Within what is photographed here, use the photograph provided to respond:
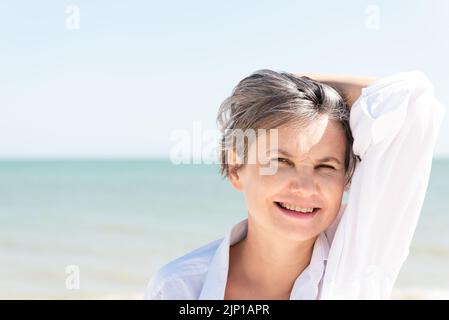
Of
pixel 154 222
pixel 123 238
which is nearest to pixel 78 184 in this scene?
pixel 154 222

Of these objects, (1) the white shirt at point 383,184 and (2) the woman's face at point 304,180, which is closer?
(1) the white shirt at point 383,184

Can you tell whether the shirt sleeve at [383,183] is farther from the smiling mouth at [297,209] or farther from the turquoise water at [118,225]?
the turquoise water at [118,225]

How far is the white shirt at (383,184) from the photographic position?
2.25 meters

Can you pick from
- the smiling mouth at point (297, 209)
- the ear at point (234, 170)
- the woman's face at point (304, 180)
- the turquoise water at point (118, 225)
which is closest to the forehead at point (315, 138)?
the woman's face at point (304, 180)

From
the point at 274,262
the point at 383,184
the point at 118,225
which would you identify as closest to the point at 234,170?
the point at 274,262

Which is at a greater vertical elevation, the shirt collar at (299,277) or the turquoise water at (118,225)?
the shirt collar at (299,277)

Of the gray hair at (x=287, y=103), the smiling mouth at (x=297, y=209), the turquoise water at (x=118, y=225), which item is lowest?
the turquoise water at (x=118, y=225)

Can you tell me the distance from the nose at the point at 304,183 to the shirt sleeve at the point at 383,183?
0.14 meters

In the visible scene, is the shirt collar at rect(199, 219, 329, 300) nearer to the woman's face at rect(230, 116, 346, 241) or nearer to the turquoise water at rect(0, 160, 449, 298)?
the woman's face at rect(230, 116, 346, 241)

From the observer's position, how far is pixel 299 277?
8.40 feet

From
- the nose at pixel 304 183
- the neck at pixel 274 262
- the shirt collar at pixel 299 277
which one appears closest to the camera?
the nose at pixel 304 183

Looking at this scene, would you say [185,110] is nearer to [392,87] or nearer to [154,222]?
[154,222]

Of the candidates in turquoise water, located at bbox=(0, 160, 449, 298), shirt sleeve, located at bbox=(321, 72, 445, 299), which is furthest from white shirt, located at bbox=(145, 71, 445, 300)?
turquoise water, located at bbox=(0, 160, 449, 298)

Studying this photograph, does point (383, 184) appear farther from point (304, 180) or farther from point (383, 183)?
point (304, 180)
